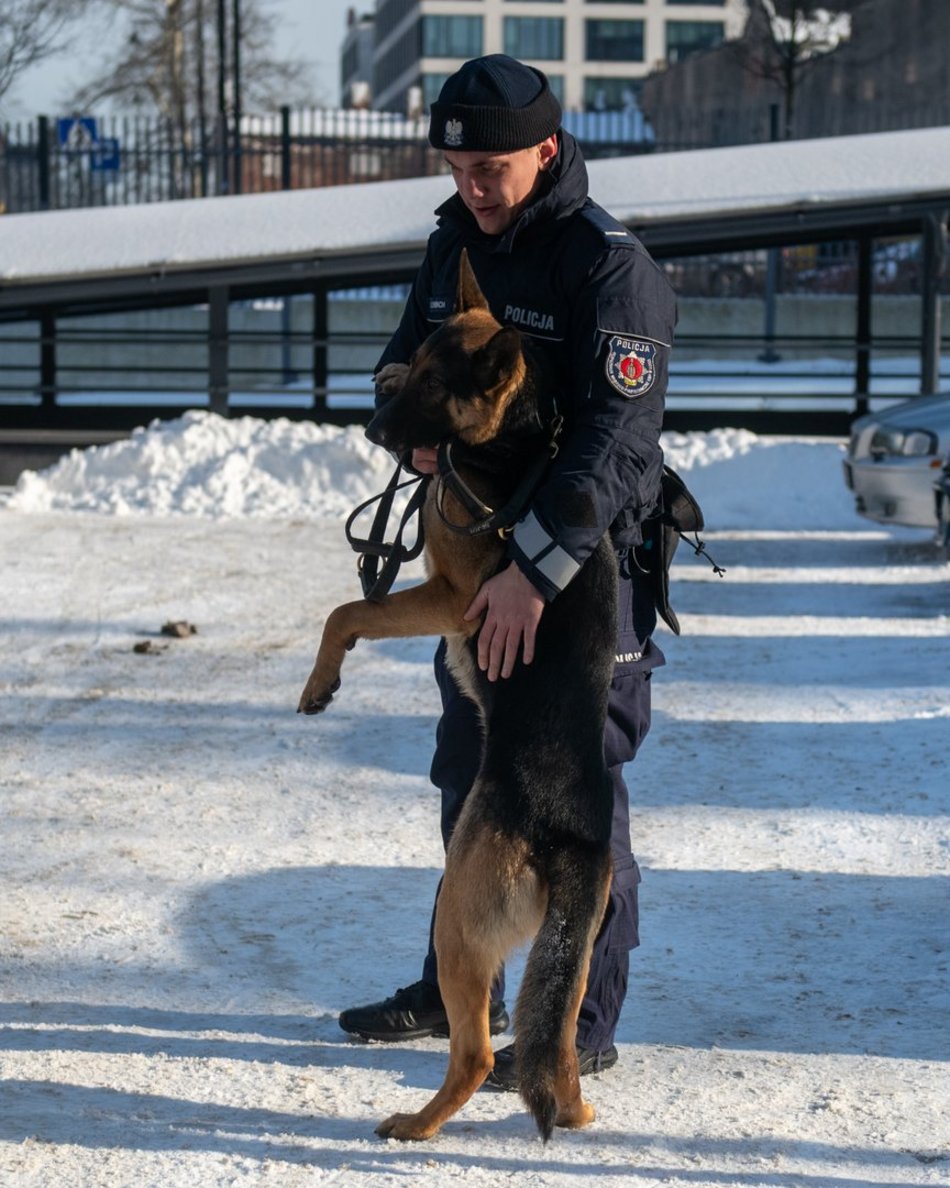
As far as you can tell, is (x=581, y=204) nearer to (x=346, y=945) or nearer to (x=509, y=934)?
(x=509, y=934)

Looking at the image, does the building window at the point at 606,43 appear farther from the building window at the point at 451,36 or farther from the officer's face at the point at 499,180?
the officer's face at the point at 499,180

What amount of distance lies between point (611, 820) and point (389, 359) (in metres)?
1.15

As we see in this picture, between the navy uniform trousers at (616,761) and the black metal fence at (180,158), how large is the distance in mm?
15959

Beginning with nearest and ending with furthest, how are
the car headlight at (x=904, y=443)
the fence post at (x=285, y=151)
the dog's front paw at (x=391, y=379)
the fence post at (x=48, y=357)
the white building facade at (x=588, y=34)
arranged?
the dog's front paw at (x=391, y=379)
the car headlight at (x=904, y=443)
the fence post at (x=48, y=357)
the fence post at (x=285, y=151)
the white building facade at (x=588, y=34)

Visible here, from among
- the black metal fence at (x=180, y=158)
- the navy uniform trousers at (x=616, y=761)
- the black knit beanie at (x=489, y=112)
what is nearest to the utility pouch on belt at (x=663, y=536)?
the navy uniform trousers at (x=616, y=761)

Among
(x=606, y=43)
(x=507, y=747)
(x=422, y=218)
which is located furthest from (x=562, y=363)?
(x=606, y=43)

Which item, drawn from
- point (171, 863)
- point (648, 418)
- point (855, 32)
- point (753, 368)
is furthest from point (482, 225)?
point (855, 32)

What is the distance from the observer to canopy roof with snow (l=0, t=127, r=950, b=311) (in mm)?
13750

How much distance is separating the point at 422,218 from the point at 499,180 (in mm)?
11043

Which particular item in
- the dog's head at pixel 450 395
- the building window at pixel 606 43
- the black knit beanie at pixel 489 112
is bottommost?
the dog's head at pixel 450 395

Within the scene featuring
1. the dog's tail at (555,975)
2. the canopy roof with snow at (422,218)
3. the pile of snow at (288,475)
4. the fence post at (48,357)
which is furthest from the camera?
the fence post at (48,357)

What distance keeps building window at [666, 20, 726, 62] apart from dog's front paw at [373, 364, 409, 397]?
73.8 metres

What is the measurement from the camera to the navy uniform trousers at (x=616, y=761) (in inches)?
138

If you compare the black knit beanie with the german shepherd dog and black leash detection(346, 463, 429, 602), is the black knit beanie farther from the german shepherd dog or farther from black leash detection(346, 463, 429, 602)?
black leash detection(346, 463, 429, 602)
